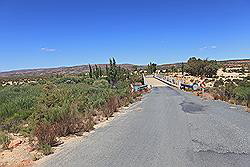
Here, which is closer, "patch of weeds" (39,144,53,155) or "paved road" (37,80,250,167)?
"paved road" (37,80,250,167)

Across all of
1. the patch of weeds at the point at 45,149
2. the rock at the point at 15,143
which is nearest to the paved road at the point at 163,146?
the patch of weeds at the point at 45,149

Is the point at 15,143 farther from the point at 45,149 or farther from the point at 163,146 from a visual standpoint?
the point at 163,146

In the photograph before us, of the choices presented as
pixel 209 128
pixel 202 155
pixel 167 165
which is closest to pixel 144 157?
pixel 167 165

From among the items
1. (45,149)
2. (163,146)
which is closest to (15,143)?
(45,149)

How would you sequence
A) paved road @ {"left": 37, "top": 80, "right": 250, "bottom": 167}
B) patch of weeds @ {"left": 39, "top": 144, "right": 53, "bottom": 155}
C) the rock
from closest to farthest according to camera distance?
paved road @ {"left": 37, "top": 80, "right": 250, "bottom": 167} → patch of weeds @ {"left": 39, "top": 144, "right": 53, "bottom": 155} → the rock

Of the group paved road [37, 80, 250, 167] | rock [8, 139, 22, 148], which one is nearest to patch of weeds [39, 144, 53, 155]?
paved road [37, 80, 250, 167]

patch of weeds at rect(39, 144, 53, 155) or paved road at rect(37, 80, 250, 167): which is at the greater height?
patch of weeds at rect(39, 144, 53, 155)

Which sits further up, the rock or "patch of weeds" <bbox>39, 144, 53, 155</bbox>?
"patch of weeds" <bbox>39, 144, 53, 155</bbox>

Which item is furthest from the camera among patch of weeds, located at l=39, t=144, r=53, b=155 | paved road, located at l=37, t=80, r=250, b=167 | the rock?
the rock

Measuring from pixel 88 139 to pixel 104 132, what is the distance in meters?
1.23

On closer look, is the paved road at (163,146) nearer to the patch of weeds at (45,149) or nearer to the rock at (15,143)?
the patch of weeds at (45,149)

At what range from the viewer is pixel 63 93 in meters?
13.9

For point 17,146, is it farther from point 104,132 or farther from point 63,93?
point 63,93

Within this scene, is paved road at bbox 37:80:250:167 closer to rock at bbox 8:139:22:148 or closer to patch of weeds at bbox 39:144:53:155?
patch of weeds at bbox 39:144:53:155
